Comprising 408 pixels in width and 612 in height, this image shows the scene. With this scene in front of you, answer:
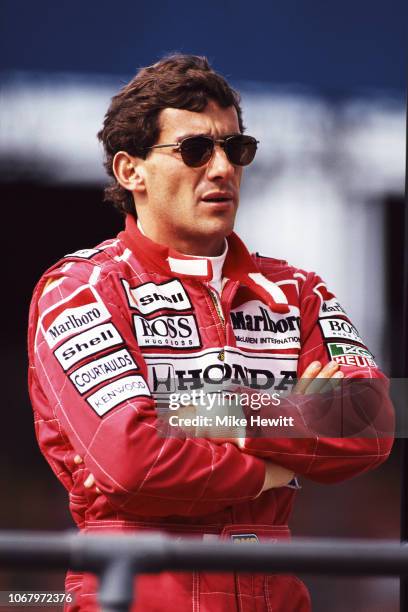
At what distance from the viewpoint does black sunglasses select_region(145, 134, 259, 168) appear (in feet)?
7.54

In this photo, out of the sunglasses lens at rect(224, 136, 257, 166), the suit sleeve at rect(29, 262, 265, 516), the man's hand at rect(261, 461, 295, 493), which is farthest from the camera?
the sunglasses lens at rect(224, 136, 257, 166)

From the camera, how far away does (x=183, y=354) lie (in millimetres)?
2219

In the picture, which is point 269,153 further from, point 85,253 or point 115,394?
point 115,394

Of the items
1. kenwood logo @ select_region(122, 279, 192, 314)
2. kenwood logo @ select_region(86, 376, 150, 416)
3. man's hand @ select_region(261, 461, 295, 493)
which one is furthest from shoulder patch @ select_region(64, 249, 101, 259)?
man's hand @ select_region(261, 461, 295, 493)

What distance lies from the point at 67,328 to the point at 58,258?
0.29 m

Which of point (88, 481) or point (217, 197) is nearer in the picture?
point (88, 481)

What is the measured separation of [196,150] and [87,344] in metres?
0.50

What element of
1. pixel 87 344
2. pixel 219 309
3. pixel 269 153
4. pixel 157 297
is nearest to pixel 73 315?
pixel 87 344

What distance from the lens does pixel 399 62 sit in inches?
99.0

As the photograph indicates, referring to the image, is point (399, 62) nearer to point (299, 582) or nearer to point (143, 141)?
point (143, 141)

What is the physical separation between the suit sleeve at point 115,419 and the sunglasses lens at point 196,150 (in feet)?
1.06

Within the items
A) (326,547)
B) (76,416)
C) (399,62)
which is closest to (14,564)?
(326,547)

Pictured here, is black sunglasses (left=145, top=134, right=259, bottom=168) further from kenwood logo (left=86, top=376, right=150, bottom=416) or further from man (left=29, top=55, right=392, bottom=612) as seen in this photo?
kenwood logo (left=86, top=376, right=150, bottom=416)

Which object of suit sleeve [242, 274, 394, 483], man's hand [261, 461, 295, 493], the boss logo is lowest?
man's hand [261, 461, 295, 493]
